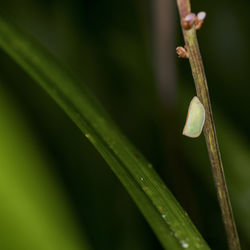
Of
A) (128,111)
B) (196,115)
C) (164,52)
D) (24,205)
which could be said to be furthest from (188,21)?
(128,111)

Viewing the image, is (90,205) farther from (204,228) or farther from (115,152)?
(115,152)

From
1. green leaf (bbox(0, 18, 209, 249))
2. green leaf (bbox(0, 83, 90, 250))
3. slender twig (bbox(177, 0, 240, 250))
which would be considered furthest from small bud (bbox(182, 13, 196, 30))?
green leaf (bbox(0, 83, 90, 250))

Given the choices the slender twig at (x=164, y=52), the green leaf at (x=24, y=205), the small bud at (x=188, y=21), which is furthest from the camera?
the slender twig at (x=164, y=52)

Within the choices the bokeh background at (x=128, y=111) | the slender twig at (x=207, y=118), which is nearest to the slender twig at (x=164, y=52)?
the bokeh background at (x=128, y=111)

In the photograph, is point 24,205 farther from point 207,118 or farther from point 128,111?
point 128,111

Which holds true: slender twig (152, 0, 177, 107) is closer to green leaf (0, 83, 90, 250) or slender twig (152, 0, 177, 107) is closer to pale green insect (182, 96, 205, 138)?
green leaf (0, 83, 90, 250)

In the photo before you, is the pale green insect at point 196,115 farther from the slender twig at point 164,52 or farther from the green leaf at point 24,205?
the slender twig at point 164,52
